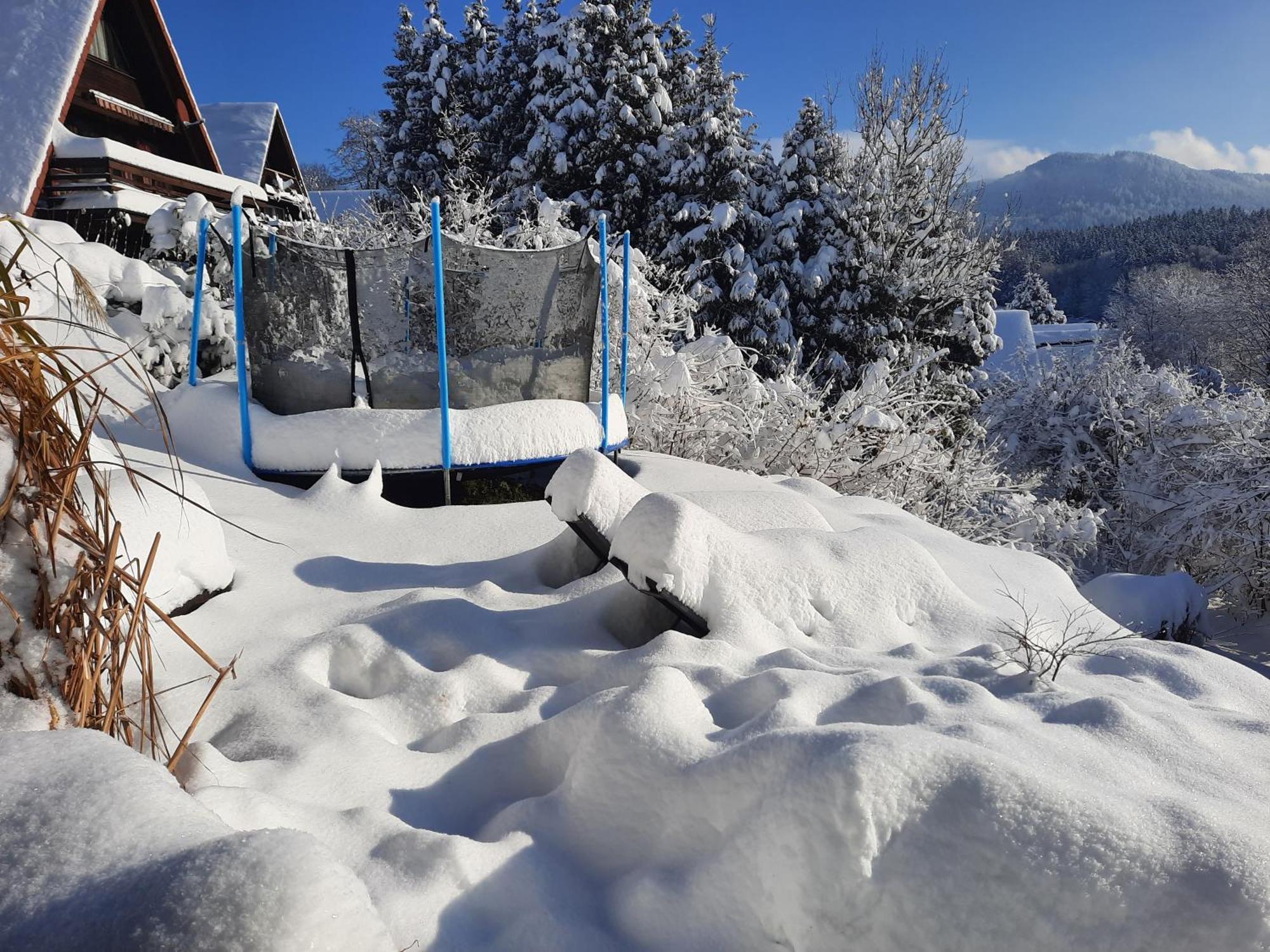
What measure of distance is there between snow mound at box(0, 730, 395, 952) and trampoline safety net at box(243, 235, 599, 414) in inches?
183

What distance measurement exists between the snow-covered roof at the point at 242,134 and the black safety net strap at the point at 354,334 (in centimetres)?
1657

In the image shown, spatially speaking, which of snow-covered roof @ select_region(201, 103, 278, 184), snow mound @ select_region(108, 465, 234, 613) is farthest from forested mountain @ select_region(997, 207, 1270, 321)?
snow mound @ select_region(108, 465, 234, 613)

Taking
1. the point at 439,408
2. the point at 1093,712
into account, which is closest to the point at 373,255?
the point at 439,408

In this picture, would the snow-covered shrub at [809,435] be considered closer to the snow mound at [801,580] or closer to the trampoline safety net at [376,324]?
the trampoline safety net at [376,324]

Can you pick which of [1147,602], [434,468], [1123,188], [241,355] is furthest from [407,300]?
[1123,188]

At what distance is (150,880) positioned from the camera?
0.96 m

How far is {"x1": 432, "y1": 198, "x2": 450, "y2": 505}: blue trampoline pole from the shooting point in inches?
209

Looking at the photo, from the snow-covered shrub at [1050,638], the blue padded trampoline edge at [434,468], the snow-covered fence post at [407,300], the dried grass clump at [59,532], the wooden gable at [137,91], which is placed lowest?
the snow-covered shrub at [1050,638]

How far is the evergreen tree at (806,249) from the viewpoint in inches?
698

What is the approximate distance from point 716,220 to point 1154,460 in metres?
9.77

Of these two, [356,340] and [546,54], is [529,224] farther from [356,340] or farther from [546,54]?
[546,54]

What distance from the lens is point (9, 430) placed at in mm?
1515

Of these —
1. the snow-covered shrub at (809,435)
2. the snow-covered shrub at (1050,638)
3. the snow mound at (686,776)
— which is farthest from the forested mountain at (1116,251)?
the snow mound at (686,776)

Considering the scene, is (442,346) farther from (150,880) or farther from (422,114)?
(422,114)
